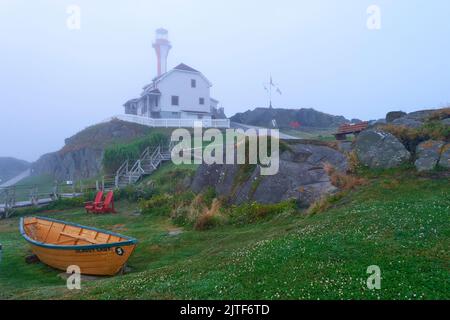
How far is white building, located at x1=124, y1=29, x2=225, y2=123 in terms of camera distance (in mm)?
57906

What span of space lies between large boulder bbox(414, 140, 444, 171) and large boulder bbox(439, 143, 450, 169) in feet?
0.49

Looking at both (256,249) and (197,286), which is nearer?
(197,286)

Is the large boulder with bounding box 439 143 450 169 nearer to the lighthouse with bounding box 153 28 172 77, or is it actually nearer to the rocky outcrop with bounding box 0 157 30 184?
the lighthouse with bounding box 153 28 172 77

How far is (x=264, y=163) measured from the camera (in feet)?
66.7

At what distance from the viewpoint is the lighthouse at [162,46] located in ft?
243

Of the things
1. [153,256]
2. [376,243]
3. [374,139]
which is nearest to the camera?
[376,243]

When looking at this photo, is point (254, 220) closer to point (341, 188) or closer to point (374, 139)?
point (341, 188)

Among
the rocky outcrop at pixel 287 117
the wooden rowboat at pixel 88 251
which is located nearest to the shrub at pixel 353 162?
the wooden rowboat at pixel 88 251

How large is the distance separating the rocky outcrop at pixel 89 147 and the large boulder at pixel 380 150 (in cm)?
3563

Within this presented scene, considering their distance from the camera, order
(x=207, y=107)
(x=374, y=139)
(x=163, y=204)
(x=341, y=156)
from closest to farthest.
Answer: (x=374, y=139) → (x=341, y=156) → (x=163, y=204) → (x=207, y=107)

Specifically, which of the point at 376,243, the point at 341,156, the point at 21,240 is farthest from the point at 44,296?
the point at 341,156

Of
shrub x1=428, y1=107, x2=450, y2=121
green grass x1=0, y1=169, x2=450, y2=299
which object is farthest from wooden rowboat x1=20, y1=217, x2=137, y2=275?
shrub x1=428, y1=107, x2=450, y2=121

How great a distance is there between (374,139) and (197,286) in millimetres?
13120

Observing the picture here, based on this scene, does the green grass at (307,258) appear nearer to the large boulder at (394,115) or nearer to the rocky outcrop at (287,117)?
the large boulder at (394,115)
